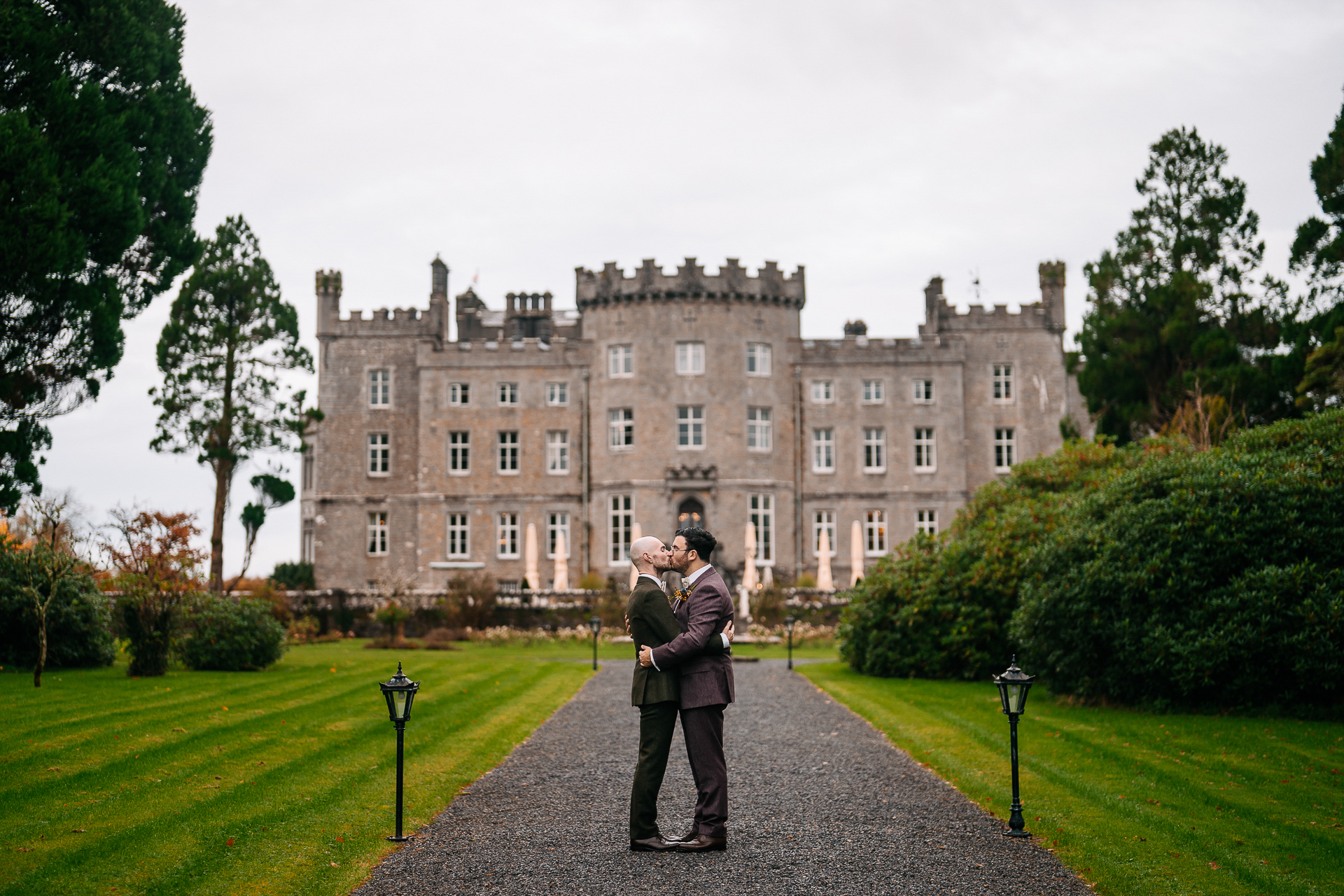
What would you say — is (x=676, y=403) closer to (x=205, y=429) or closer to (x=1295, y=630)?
(x=205, y=429)

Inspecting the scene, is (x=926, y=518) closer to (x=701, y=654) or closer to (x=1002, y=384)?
(x=1002, y=384)

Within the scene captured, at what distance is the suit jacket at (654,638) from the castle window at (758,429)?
31.0 meters

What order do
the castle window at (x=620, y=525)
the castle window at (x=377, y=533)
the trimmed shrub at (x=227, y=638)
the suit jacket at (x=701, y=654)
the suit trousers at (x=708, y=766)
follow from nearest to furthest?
the suit jacket at (x=701, y=654), the suit trousers at (x=708, y=766), the trimmed shrub at (x=227, y=638), the castle window at (x=620, y=525), the castle window at (x=377, y=533)

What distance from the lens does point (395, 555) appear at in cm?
3997

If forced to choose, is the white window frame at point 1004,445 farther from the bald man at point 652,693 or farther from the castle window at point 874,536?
the bald man at point 652,693

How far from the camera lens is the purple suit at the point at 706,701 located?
737 cm

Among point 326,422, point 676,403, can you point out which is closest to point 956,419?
point 676,403

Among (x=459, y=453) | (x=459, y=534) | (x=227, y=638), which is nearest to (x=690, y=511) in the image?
(x=459, y=534)

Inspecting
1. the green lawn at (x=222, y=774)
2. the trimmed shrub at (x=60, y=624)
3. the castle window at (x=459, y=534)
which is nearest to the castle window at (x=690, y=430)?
the castle window at (x=459, y=534)

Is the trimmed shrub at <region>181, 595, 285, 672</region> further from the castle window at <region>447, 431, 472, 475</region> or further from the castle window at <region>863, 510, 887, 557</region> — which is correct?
the castle window at <region>863, 510, 887, 557</region>

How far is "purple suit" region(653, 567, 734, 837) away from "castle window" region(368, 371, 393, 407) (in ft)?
115

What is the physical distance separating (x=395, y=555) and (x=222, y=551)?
7.83m

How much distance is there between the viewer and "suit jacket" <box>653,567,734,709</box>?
7289 millimetres

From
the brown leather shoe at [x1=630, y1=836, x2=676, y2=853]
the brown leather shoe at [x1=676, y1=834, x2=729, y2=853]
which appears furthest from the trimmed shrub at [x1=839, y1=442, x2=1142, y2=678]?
the brown leather shoe at [x1=630, y1=836, x2=676, y2=853]
